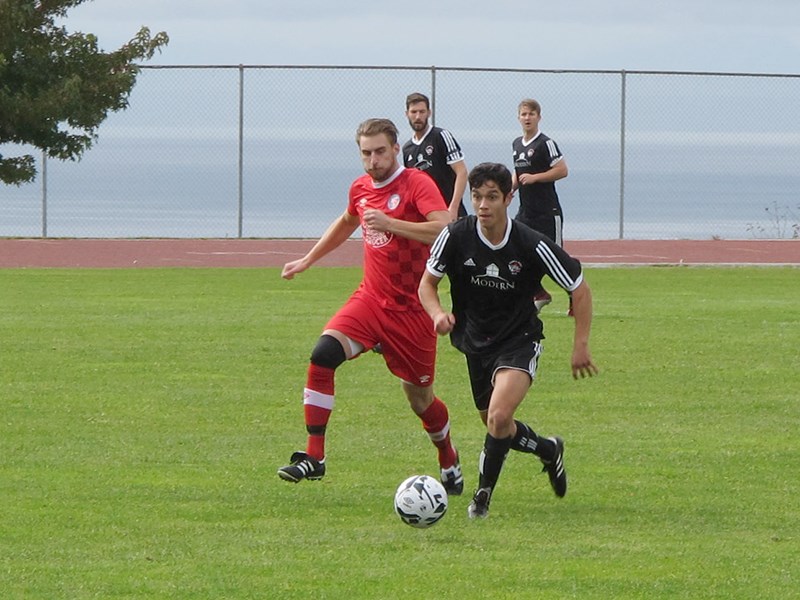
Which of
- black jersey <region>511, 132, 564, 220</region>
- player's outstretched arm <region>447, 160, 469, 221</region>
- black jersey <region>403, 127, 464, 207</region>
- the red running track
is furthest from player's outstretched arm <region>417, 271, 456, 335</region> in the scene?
the red running track

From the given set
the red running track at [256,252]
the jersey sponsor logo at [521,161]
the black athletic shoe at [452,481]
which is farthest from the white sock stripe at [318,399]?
the red running track at [256,252]

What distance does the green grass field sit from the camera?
21.2 feet

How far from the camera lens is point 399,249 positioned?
27.8 feet

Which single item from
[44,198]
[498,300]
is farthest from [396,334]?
[44,198]

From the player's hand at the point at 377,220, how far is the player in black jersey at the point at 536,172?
841 cm

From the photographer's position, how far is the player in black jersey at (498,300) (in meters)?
7.68

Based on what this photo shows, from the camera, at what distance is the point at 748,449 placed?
947cm

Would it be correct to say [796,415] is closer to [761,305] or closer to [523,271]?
[523,271]

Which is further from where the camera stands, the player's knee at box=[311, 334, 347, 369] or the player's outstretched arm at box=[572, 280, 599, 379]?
the player's knee at box=[311, 334, 347, 369]

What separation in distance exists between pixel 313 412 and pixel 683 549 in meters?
2.15

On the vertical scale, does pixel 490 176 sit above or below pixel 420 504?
above

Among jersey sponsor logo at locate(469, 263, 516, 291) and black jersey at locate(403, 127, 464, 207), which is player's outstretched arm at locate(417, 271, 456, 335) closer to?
jersey sponsor logo at locate(469, 263, 516, 291)

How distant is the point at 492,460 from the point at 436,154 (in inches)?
317

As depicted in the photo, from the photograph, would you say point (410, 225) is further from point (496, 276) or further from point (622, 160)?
point (622, 160)
